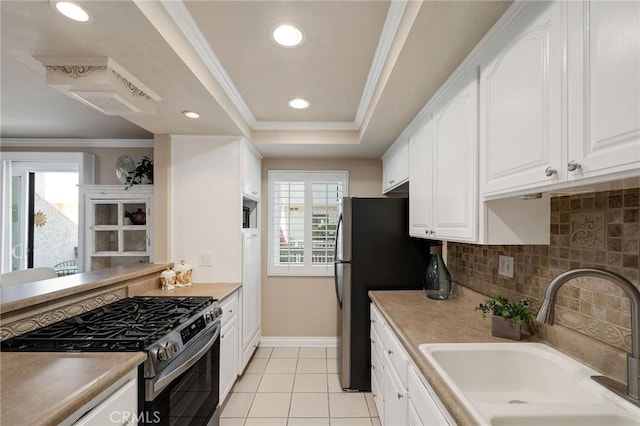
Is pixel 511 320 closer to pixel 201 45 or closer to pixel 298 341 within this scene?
pixel 201 45

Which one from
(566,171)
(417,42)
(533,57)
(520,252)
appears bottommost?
(520,252)

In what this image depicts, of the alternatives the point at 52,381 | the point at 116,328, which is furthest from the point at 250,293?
the point at 52,381

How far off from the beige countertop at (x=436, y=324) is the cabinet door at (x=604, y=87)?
77 centimetres

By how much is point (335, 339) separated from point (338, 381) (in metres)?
0.85

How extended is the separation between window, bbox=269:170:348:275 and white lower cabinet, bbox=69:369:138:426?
2.46m

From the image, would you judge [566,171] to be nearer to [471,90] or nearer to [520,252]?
[471,90]

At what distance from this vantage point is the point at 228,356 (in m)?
2.43

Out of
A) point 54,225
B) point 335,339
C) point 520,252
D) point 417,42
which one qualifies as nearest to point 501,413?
point 520,252

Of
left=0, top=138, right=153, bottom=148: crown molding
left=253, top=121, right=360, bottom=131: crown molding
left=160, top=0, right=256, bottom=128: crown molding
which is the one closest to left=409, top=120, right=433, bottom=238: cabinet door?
left=253, top=121, right=360, bottom=131: crown molding

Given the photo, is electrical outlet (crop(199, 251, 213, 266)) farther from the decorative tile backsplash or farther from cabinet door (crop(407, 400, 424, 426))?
the decorative tile backsplash

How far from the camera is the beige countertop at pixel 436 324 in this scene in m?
1.02

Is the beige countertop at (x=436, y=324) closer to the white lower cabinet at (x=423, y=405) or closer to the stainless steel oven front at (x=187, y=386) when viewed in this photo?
the white lower cabinet at (x=423, y=405)

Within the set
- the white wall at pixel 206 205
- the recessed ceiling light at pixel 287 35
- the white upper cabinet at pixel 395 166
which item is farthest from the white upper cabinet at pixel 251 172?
the white upper cabinet at pixel 395 166

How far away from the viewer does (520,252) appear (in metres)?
1.59
